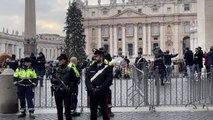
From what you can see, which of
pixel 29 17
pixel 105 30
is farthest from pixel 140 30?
pixel 29 17

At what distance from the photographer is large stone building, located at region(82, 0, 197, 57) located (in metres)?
109

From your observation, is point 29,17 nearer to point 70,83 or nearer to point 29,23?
point 29,23

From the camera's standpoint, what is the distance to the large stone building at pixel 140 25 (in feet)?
358

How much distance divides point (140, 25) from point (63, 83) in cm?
10418

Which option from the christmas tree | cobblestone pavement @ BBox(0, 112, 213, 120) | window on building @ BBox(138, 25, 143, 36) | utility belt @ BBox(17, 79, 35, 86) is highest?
window on building @ BBox(138, 25, 143, 36)

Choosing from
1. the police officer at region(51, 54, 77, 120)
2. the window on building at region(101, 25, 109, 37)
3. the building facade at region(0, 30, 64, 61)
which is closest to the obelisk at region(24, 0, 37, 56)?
the police officer at region(51, 54, 77, 120)

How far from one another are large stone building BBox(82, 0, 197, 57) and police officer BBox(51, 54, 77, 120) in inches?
3871

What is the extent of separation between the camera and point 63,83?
1026 cm

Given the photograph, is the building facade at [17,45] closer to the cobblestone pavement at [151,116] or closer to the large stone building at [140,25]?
the large stone building at [140,25]

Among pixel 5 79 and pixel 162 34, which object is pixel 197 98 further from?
pixel 162 34

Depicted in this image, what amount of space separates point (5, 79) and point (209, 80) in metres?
6.48

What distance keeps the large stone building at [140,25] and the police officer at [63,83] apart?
98321 millimetres

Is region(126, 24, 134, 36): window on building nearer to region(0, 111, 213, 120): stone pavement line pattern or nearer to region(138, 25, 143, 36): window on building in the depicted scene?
region(138, 25, 143, 36): window on building

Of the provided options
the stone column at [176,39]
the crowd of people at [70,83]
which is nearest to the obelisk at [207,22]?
the crowd of people at [70,83]
